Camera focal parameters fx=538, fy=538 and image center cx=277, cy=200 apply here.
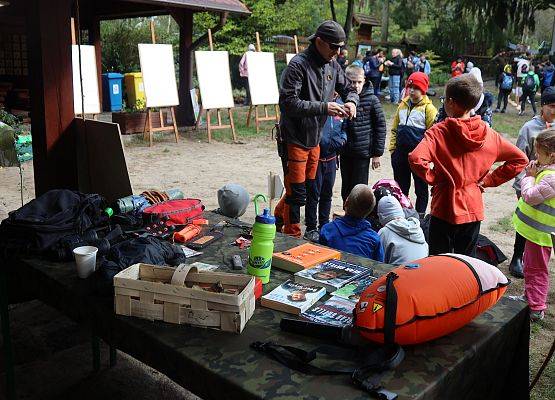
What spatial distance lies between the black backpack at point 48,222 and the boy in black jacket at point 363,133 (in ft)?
9.19

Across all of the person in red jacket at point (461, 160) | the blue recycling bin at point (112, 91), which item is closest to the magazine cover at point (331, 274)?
the person in red jacket at point (461, 160)

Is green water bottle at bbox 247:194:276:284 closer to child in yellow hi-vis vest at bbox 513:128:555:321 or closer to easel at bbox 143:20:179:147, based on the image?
child in yellow hi-vis vest at bbox 513:128:555:321

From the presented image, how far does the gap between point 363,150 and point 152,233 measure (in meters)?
2.82

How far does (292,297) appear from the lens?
200 cm

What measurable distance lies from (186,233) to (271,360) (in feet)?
4.03

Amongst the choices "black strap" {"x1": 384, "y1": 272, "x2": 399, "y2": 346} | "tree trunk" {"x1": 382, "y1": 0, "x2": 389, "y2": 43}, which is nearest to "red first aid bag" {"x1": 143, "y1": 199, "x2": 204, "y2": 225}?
"black strap" {"x1": 384, "y1": 272, "x2": 399, "y2": 346}

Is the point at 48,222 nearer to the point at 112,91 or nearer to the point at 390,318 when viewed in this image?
the point at 390,318

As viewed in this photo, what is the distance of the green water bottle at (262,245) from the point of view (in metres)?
2.05

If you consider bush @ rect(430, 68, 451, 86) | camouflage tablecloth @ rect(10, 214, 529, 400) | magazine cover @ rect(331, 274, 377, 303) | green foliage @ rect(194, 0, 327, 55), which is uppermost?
green foliage @ rect(194, 0, 327, 55)

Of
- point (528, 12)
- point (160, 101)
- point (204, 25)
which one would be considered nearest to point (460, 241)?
point (160, 101)

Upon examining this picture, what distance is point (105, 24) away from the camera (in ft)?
57.2

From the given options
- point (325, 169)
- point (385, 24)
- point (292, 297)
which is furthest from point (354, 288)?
point (385, 24)

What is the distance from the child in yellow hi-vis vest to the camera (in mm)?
3422

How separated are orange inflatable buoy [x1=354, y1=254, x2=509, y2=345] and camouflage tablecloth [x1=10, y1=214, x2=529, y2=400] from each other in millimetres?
→ 83
